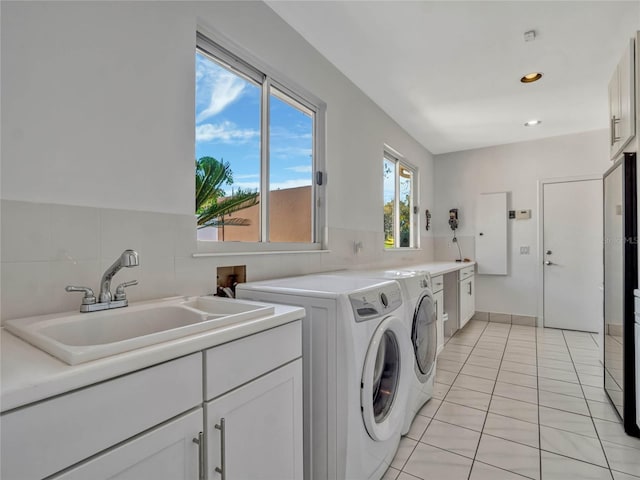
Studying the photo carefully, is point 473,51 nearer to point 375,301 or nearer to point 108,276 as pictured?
point 375,301

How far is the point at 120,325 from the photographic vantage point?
1.12 meters

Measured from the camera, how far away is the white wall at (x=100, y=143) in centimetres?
100

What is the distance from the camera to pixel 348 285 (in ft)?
5.17

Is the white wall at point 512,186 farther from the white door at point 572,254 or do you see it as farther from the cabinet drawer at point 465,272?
the cabinet drawer at point 465,272

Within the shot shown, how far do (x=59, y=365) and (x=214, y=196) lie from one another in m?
1.17

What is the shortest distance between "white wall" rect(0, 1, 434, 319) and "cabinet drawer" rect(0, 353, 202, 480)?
579mm

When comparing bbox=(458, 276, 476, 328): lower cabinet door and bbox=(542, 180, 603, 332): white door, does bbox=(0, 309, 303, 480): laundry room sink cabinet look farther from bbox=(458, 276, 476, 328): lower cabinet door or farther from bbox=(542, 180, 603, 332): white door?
bbox=(542, 180, 603, 332): white door

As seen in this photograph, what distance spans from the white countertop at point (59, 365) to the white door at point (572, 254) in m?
4.70

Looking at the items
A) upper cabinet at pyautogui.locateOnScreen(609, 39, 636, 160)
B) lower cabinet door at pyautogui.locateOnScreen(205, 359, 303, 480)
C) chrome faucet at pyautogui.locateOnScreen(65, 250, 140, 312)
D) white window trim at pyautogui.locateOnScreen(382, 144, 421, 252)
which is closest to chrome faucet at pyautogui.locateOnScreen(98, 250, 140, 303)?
chrome faucet at pyautogui.locateOnScreen(65, 250, 140, 312)

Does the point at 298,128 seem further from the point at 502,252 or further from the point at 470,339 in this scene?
the point at 502,252

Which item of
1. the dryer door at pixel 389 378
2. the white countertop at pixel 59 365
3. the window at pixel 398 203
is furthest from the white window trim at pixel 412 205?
the white countertop at pixel 59 365

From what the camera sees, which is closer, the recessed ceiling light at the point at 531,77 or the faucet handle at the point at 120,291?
the faucet handle at the point at 120,291

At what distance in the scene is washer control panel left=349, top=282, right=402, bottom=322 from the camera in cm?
135

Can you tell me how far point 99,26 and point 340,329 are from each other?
1.43m
